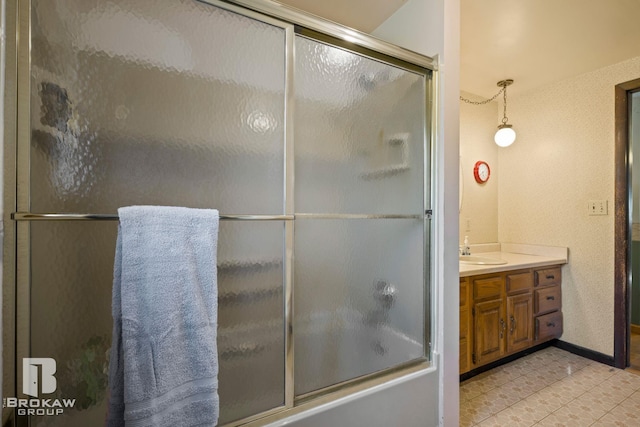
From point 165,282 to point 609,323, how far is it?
3.22 m

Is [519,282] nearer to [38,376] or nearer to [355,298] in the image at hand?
[355,298]

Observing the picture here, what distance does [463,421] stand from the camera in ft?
5.71

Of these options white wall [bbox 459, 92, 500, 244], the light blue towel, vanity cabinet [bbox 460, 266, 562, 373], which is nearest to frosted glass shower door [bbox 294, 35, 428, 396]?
the light blue towel

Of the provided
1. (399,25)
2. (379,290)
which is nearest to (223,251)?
(379,290)

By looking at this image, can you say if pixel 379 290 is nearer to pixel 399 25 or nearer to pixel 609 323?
pixel 399 25

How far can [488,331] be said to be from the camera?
2.14 meters

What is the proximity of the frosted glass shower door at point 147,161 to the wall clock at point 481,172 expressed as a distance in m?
2.42

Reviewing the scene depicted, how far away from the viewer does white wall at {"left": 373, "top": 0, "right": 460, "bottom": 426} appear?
1452 mm

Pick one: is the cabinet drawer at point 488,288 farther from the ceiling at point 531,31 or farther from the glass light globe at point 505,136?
the ceiling at point 531,31

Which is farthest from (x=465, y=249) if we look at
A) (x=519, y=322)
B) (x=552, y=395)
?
(x=552, y=395)


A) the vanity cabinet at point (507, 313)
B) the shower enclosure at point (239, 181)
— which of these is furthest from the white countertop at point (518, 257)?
the shower enclosure at point (239, 181)

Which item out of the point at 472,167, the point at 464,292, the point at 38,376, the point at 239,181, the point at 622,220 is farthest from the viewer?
the point at 472,167

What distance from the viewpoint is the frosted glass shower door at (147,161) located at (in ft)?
2.68

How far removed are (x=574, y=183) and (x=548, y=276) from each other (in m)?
0.84
